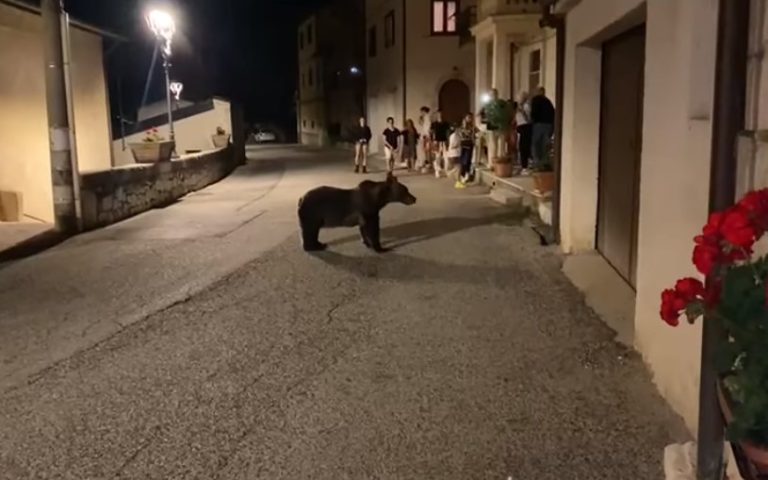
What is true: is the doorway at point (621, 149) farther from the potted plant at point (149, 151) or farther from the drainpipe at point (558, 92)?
the potted plant at point (149, 151)

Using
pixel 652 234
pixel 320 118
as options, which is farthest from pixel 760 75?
pixel 320 118

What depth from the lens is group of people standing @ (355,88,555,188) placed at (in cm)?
1428

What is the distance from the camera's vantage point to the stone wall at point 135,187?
11789mm

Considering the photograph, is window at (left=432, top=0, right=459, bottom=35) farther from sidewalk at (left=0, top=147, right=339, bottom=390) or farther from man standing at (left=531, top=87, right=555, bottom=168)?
sidewalk at (left=0, top=147, right=339, bottom=390)

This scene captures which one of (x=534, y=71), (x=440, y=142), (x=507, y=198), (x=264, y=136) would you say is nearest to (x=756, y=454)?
(x=507, y=198)

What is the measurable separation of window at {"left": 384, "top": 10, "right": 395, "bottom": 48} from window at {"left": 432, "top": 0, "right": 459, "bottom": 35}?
108 inches

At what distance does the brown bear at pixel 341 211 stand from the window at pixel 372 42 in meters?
28.4

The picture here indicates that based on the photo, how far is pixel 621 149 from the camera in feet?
24.9

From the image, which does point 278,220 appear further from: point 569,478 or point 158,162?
point 569,478

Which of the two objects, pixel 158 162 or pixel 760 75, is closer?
pixel 760 75

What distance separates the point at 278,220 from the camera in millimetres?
12438

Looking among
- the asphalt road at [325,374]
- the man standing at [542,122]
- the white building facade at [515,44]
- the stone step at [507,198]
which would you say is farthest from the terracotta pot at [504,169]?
the asphalt road at [325,374]

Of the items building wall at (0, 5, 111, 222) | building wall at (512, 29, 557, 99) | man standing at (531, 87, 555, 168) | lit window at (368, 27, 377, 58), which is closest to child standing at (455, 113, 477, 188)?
building wall at (512, 29, 557, 99)

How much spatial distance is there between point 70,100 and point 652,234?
899cm
